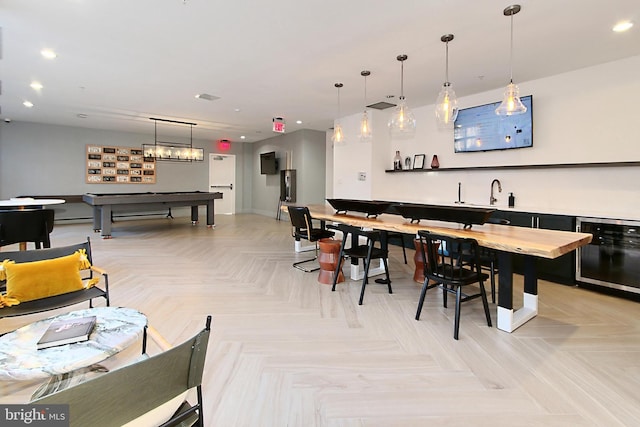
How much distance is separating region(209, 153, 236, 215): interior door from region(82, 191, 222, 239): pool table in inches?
128

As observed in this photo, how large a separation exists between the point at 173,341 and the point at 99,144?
917cm

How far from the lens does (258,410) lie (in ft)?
5.65

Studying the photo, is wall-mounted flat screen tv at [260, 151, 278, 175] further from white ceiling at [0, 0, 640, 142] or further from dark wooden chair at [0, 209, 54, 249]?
dark wooden chair at [0, 209, 54, 249]

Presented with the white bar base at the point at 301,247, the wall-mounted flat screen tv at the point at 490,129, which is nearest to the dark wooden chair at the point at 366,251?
the white bar base at the point at 301,247

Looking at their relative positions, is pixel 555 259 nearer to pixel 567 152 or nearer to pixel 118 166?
pixel 567 152

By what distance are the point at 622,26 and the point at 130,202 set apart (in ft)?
26.2

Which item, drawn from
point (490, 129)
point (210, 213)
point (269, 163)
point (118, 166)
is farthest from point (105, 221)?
point (490, 129)

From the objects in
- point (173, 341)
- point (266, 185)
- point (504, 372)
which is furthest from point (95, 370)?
point (266, 185)

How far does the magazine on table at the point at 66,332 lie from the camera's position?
1442 mm

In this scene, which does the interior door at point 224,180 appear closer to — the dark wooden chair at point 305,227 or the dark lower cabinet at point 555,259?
the dark wooden chair at point 305,227

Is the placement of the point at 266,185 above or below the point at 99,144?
below

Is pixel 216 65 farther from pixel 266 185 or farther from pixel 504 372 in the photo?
pixel 266 185

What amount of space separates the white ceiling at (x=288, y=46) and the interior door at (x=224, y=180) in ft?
17.8

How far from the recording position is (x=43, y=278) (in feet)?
7.61
